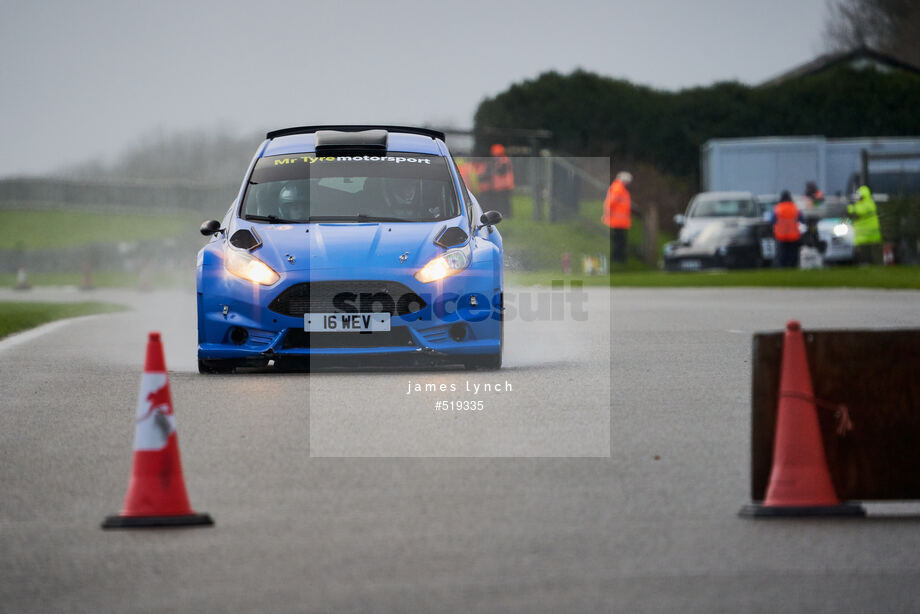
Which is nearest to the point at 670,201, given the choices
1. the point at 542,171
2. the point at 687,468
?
the point at 542,171

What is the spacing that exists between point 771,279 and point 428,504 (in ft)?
77.4

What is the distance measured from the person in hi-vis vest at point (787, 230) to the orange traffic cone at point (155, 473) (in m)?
→ 27.3

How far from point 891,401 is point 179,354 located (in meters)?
8.88

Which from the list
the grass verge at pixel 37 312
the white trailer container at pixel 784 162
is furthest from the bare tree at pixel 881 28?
the grass verge at pixel 37 312

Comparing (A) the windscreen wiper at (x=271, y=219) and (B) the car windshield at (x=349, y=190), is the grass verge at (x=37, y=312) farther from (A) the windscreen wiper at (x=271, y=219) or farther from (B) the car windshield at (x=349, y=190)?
(A) the windscreen wiper at (x=271, y=219)

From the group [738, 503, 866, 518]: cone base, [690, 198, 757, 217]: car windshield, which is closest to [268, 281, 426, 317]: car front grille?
[738, 503, 866, 518]: cone base

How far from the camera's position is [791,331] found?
6.51 m

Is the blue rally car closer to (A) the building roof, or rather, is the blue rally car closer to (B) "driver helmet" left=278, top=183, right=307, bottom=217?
(B) "driver helmet" left=278, top=183, right=307, bottom=217

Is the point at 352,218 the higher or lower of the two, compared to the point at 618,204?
lower

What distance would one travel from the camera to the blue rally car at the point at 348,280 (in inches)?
Result: 450

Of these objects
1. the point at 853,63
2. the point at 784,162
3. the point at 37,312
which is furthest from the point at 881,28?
the point at 37,312

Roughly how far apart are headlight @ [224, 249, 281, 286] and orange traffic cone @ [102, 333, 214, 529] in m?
4.76

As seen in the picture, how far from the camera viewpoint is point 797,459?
6.50 meters

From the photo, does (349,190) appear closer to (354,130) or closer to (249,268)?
(354,130)
